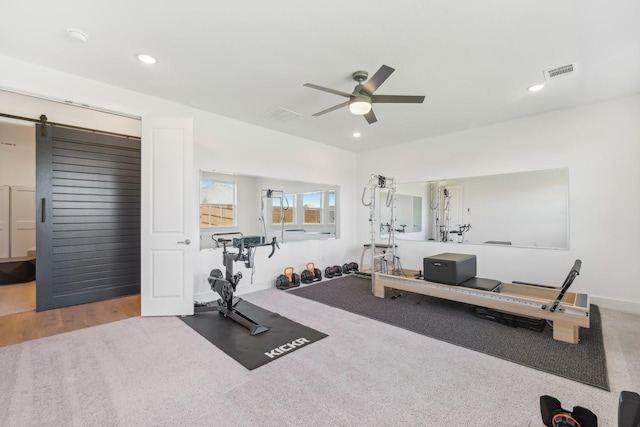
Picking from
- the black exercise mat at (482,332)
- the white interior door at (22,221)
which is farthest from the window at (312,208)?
the white interior door at (22,221)

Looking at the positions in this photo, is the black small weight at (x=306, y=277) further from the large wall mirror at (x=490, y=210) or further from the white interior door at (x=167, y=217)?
the white interior door at (x=167, y=217)

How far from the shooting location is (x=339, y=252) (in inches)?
263

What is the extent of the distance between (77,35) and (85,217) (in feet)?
8.63

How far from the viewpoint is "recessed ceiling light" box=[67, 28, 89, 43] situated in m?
2.52

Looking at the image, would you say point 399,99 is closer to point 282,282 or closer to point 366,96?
point 366,96

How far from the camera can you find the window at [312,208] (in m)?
6.20

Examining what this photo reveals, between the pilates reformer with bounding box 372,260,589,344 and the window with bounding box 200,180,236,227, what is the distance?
2.75m

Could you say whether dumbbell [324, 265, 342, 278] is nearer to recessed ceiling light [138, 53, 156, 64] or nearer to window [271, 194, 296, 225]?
window [271, 194, 296, 225]

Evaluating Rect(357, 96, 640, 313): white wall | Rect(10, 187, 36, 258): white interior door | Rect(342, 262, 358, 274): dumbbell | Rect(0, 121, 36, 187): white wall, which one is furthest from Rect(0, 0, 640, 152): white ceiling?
Rect(10, 187, 36, 258): white interior door

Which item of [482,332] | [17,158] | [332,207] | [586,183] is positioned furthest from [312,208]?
[17,158]

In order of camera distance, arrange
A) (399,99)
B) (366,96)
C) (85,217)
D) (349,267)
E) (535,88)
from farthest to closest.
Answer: (349,267) < (85,217) < (535,88) < (366,96) < (399,99)

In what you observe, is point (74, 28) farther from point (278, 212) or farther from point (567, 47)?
point (567, 47)

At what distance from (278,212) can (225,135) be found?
1794 millimetres

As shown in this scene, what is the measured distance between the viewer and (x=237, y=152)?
4.84m
